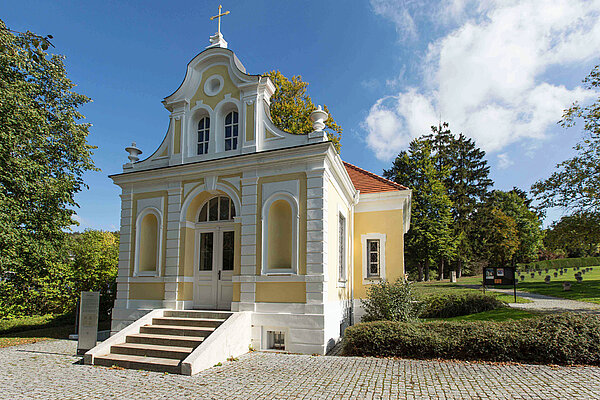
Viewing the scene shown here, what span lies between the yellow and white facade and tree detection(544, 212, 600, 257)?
9.89m

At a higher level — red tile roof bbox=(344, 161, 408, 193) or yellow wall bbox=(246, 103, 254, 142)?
yellow wall bbox=(246, 103, 254, 142)

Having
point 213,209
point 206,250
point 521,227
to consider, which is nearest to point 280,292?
point 206,250

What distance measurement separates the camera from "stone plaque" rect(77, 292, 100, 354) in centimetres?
949

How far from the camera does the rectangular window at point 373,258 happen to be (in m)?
14.9

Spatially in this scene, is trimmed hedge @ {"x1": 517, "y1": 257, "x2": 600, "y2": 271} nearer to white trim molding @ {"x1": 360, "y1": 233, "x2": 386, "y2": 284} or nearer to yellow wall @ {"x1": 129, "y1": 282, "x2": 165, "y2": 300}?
white trim molding @ {"x1": 360, "y1": 233, "x2": 386, "y2": 284}

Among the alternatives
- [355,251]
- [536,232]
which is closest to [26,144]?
[355,251]

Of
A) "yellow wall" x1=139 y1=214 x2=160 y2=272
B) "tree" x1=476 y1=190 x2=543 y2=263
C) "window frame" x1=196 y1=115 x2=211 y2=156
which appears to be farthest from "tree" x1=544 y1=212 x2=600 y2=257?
→ "tree" x1=476 y1=190 x2=543 y2=263

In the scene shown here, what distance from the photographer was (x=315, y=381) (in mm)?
6676

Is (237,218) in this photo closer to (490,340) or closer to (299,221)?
(299,221)

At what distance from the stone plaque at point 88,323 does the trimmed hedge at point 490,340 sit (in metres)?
6.47

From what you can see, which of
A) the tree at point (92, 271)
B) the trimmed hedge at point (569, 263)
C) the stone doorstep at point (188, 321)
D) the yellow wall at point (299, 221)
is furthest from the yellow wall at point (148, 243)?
the trimmed hedge at point (569, 263)

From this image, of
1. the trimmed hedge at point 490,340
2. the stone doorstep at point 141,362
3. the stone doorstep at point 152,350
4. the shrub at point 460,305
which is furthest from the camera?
the shrub at point 460,305

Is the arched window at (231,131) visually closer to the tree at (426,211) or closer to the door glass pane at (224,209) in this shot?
the door glass pane at (224,209)

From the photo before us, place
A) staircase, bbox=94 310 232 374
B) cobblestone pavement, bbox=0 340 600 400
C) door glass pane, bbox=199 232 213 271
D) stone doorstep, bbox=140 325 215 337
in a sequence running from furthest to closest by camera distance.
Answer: door glass pane, bbox=199 232 213 271
stone doorstep, bbox=140 325 215 337
staircase, bbox=94 310 232 374
cobblestone pavement, bbox=0 340 600 400
